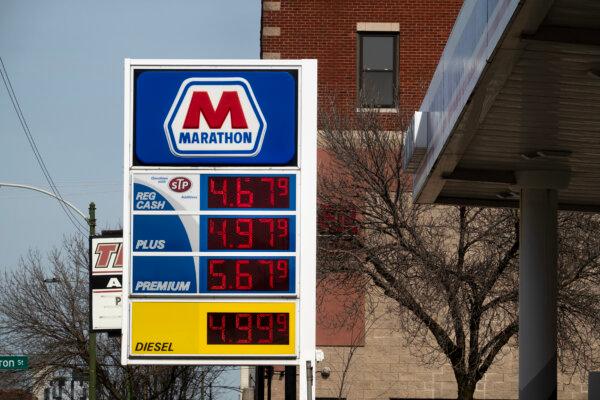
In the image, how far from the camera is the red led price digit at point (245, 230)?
1303 centimetres

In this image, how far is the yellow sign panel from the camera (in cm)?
1313

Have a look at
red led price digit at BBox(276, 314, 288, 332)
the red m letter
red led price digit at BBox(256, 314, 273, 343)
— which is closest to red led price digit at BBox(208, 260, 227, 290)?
red led price digit at BBox(256, 314, 273, 343)

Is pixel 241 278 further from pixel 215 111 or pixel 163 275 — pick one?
pixel 215 111

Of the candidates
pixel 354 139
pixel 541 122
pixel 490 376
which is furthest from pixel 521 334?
pixel 490 376

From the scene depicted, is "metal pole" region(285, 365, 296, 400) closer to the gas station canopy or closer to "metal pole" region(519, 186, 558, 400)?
the gas station canopy

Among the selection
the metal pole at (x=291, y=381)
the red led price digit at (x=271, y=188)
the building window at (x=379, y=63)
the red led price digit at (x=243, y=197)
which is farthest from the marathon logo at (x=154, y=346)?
the building window at (x=379, y=63)

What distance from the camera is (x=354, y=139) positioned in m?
31.8

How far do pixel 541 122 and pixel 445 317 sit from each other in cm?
1579

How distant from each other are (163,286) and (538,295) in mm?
5339

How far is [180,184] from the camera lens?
1333 centimetres

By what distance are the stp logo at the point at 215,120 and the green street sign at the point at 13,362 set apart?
17.6m

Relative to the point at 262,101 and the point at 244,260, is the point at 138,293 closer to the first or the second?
the point at 244,260

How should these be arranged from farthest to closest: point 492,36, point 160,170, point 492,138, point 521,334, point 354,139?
1. point 354,139
2. point 521,334
3. point 492,138
4. point 160,170
5. point 492,36

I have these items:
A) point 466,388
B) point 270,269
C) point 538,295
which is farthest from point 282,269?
point 466,388
